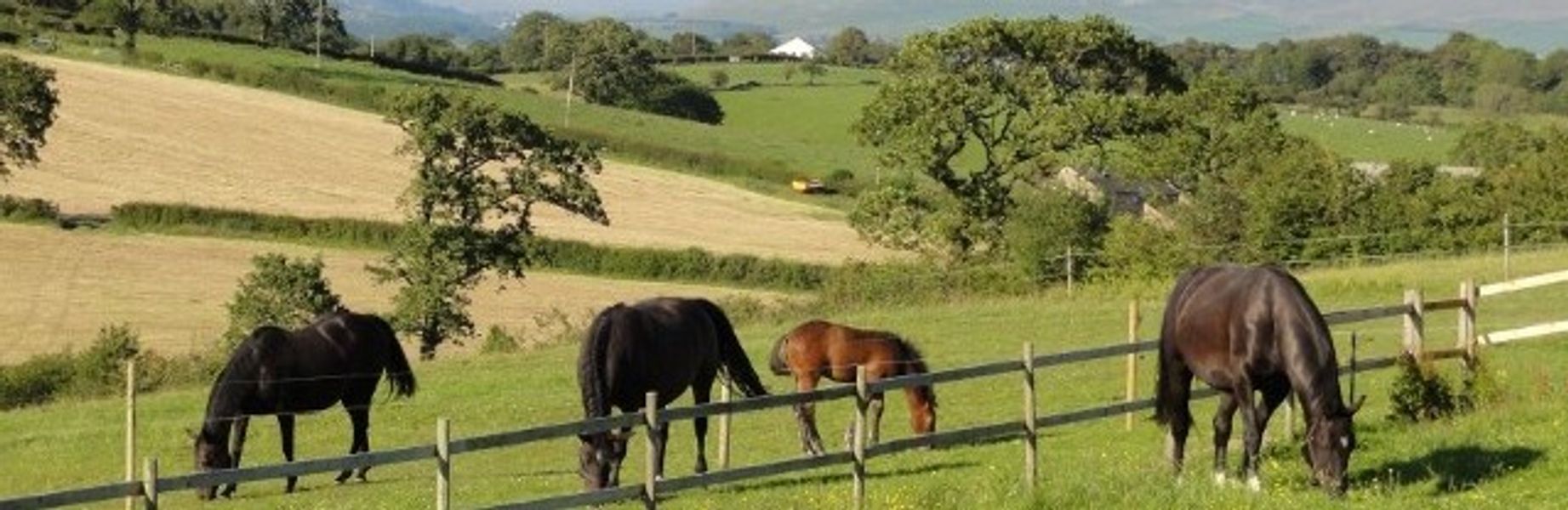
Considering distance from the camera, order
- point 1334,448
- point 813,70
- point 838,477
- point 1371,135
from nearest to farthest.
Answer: point 1334,448
point 838,477
point 1371,135
point 813,70

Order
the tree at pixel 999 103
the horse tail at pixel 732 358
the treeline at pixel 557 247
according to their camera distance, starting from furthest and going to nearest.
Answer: the treeline at pixel 557 247
the tree at pixel 999 103
the horse tail at pixel 732 358

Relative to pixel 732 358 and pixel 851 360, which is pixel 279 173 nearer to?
pixel 851 360

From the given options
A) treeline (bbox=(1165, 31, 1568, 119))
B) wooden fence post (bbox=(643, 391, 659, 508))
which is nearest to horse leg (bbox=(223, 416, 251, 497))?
wooden fence post (bbox=(643, 391, 659, 508))

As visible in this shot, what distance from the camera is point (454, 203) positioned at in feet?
141

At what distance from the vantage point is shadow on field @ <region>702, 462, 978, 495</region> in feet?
54.1

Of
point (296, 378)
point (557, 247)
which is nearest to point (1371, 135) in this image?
point (557, 247)

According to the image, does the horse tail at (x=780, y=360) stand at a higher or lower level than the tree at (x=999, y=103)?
lower

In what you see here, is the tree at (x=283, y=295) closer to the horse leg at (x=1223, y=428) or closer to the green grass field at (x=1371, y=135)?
the horse leg at (x=1223, y=428)

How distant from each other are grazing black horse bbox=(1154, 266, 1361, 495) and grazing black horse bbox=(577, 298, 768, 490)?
4280 millimetres

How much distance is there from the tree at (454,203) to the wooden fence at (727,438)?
24.1 m

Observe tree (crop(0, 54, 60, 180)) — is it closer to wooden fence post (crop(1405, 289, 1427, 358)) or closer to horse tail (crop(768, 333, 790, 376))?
horse tail (crop(768, 333, 790, 376))

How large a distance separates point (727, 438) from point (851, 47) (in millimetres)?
170727

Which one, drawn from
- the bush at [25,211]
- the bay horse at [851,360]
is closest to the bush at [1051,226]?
the bay horse at [851,360]

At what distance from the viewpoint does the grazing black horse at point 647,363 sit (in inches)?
642
